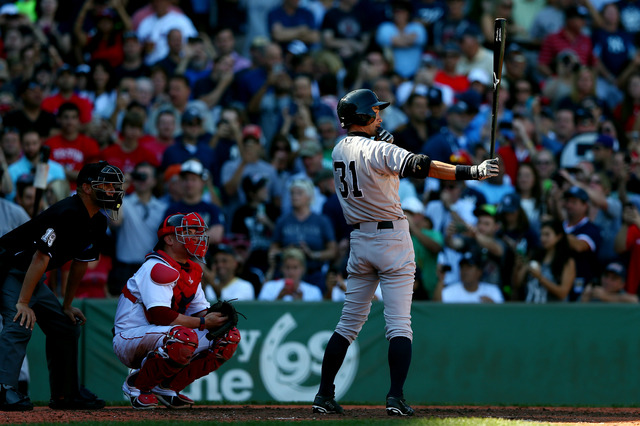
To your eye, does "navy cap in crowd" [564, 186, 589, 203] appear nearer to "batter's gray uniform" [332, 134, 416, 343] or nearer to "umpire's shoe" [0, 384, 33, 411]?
"batter's gray uniform" [332, 134, 416, 343]

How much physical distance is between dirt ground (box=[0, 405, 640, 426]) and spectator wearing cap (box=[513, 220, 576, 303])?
8.91 feet

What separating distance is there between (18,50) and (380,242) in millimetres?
9896

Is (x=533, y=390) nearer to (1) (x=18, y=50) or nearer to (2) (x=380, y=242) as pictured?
(2) (x=380, y=242)

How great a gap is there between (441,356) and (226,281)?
97.5 inches

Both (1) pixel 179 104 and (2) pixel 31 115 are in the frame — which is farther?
(1) pixel 179 104

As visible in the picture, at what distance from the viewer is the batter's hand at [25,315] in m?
7.22

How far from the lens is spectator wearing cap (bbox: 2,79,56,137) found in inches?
503

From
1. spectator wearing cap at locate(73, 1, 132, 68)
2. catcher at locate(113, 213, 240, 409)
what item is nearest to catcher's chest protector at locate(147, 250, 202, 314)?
catcher at locate(113, 213, 240, 409)

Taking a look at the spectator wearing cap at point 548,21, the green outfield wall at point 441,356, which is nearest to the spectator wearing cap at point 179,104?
the green outfield wall at point 441,356

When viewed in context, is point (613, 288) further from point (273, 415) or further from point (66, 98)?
point (66, 98)

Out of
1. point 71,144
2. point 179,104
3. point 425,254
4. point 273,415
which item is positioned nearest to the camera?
point 273,415

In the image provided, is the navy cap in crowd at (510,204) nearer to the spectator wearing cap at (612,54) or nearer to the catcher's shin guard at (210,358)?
the spectator wearing cap at (612,54)

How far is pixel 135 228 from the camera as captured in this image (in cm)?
1138

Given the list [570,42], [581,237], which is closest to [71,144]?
[581,237]
